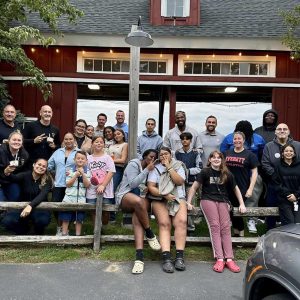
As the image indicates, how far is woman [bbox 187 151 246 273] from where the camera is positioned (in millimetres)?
5020

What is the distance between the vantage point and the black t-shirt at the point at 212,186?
208 inches

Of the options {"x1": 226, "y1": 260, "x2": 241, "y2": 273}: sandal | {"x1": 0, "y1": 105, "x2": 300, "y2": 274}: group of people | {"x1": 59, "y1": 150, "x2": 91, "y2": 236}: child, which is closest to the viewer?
{"x1": 226, "y1": 260, "x2": 241, "y2": 273}: sandal

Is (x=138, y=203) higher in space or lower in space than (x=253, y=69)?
lower

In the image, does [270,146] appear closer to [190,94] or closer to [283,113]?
[283,113]

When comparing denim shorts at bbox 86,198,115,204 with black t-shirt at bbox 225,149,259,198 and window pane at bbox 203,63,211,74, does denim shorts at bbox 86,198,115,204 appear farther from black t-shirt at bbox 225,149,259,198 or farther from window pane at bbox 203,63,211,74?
window pane at bbox 203,63,211,74

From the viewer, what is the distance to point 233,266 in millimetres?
4875

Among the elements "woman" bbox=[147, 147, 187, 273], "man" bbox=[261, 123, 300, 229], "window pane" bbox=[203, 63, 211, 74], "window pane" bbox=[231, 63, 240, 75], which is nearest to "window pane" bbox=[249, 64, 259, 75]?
"window pane" bbox=[231, 63, 240, 75]

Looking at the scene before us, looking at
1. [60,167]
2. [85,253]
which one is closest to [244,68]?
[60,167]

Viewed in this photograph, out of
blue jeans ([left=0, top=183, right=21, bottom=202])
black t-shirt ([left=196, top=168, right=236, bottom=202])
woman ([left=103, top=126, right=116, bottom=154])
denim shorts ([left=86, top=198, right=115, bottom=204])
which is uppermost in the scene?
woman ([left=103, top=126, right=116, bottom=154])

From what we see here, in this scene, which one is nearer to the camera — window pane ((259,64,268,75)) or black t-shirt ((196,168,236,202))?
black t-shirt ((196,168,236,202))

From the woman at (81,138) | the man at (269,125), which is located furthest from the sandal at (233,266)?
the woman at (81,138)

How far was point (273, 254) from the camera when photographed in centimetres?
275

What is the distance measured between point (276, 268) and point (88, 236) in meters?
3.40

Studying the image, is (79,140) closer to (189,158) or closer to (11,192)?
(11,192)
